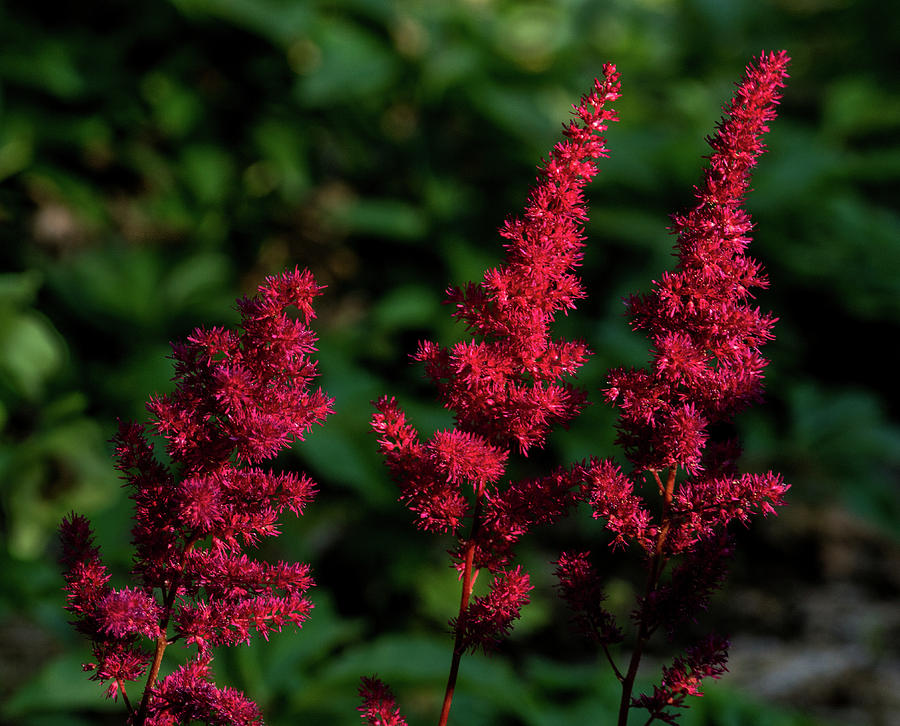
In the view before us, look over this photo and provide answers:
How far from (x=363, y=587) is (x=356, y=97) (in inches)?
98.6

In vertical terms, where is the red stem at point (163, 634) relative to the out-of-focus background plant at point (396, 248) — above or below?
below

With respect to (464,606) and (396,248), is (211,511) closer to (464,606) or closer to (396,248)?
(464,606)

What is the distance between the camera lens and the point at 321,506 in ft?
14.5

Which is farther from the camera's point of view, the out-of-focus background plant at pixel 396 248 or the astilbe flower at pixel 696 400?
the out-of-focus background plant at pixel 396 248

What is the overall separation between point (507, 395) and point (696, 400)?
0.13m

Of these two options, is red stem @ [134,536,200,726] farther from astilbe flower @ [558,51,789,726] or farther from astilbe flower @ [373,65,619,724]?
astilbe flower @ [558,51,789,726]

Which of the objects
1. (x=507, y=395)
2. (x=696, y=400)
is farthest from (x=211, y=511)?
(x=696, y=400)

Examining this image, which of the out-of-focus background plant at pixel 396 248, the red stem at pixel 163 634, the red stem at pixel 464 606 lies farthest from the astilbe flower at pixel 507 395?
the out-of-focus background plant at pixel 396 248

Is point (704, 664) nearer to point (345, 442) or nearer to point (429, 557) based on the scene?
point (345, 442)

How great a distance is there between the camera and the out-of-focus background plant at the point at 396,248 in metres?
3.81

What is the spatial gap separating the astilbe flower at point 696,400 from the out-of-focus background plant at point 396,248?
2.68 meters

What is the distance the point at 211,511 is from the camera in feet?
1.95

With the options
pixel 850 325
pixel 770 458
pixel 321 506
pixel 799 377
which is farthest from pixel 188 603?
pixel 850 325

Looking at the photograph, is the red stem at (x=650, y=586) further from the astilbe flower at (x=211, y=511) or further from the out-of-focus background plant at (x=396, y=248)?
the out-of-focus background plant at (x=396, y=248)
